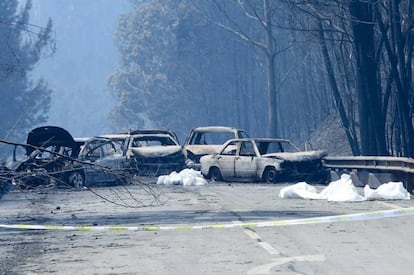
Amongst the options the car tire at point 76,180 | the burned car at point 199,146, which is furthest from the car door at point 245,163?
the car tire at point 76,180

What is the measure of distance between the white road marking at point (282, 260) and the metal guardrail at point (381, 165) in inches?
494

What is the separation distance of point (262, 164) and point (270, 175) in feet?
1.95

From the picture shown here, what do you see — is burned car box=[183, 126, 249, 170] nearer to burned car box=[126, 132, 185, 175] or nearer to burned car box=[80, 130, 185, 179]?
burned car box=[80, 130, 185, 179]

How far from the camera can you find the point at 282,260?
1235cm

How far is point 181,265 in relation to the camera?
12.3 m

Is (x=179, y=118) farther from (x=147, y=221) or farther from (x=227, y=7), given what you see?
(x=147, y=221)

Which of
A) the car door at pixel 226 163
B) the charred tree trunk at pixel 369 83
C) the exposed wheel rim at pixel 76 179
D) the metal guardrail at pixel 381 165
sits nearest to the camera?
the metal guardrail at pixel 381 165

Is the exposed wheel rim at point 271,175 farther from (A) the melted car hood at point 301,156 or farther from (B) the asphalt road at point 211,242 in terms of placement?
(B) the asphalt road at point 211,242

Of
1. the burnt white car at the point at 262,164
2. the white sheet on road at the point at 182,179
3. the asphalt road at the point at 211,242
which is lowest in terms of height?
the asphalt road at the point at 211,242

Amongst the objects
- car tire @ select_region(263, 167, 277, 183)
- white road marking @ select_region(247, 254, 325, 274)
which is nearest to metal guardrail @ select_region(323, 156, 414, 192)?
car tire @ select_region(263, 167, 277, 183)

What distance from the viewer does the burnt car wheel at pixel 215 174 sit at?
33700mm

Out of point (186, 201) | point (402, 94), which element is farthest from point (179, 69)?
point (186, 201)

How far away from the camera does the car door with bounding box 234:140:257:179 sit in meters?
32.1

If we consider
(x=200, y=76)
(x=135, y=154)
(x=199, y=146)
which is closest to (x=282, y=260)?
(x=135, y=154)
